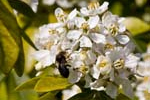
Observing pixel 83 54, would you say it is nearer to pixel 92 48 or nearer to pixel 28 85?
pixel 92 48

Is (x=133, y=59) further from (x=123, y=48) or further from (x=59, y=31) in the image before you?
(x=59, y=31)

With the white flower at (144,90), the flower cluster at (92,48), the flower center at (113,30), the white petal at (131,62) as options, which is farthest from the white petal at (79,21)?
the white flower at (144,90)

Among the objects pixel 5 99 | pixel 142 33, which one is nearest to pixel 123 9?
pixel 142 33

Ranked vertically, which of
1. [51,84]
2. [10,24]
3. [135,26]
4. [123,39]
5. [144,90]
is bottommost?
[144,90]

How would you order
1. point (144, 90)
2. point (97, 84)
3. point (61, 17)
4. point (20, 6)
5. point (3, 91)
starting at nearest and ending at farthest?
1. point (97, 84)
2. point (61, 17)
3. point (3, 91)
4. point (20, 6)
5. point (144, 90)

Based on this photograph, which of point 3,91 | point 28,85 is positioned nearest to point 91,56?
point 28,85

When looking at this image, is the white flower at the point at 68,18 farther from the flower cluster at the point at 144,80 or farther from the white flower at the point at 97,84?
the flower cluster at the point at 144,80

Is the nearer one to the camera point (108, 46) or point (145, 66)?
point (108, 46)
